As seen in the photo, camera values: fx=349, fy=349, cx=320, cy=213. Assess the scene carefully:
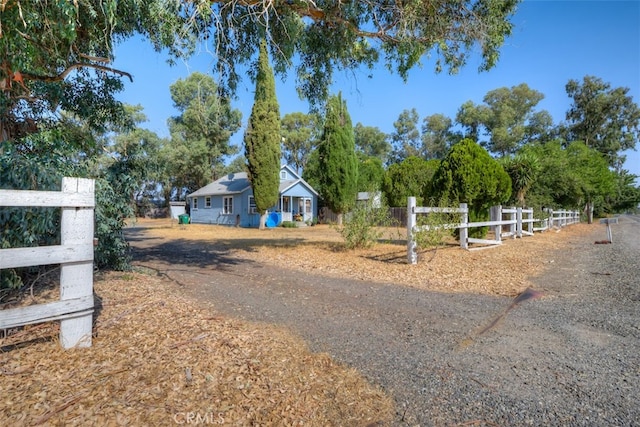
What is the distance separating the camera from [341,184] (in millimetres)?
26203

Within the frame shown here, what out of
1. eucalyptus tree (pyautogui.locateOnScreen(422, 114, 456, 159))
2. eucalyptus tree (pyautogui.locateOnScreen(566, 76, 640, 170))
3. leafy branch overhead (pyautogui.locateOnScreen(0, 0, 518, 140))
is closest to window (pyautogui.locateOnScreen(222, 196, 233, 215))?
leafy branch overhead (pyautogui.locateOnScreen(0, 0, 518, 140))

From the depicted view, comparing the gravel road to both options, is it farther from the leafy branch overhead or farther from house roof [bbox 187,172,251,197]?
house roof [bbox 187,172,251,197]

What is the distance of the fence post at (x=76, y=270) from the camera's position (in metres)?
2.85

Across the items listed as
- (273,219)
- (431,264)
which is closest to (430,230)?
(431,264)

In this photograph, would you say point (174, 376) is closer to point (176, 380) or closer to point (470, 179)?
point (176, 380)

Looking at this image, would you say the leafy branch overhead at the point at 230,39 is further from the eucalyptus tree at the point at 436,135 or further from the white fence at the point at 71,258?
the eucalyptus tree at the point at 436,135

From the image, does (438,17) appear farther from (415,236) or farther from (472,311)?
(472,311)

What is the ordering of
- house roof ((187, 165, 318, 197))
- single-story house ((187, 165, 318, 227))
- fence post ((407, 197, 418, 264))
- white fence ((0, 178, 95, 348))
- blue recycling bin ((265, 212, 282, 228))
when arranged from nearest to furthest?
white fence ((0, 178, 95, 348)) < fence post ((407, 197, 418, 264)) < blue recycling bin ((265, 212, 282, 228)) < single-story house ((187, 165, 318, 227)) < house roof ((187, 165, 318, 197))

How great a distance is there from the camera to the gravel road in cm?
236

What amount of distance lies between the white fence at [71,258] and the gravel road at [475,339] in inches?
67.9

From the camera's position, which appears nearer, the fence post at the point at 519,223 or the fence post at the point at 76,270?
the fence post at the point at 76,270

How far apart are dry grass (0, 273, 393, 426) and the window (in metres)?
25.3

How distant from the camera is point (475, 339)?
141 inches

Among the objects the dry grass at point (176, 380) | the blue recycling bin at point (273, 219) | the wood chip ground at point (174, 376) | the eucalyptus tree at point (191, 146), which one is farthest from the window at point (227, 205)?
the dry grass at point (176, 380)
